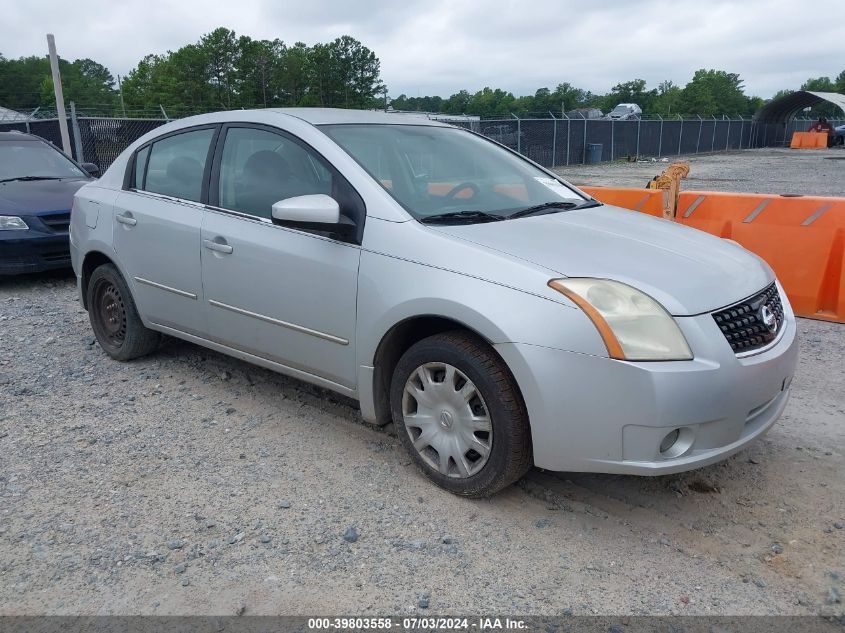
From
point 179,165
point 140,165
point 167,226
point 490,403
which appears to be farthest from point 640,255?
point 140,165

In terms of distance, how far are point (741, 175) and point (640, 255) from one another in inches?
912

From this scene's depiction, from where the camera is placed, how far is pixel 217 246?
154 inches

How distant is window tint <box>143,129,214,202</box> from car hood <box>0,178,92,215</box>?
11.5 ft

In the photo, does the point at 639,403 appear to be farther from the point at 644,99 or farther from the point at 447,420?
the point at 644,99

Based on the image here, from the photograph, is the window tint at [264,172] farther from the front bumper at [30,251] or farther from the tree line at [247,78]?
the tree line at [247,78]

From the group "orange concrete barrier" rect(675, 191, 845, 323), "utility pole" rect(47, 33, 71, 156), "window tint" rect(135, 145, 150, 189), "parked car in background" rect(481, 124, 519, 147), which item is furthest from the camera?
"parked car in background" rect(481, 124, 519, 147)

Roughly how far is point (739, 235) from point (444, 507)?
440cm

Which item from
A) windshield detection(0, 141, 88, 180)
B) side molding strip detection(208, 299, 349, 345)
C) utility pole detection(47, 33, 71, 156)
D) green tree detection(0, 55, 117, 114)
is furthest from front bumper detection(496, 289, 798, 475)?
green tree detection(0, 55, 117, 114)

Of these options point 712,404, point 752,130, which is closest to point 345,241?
point 712,404

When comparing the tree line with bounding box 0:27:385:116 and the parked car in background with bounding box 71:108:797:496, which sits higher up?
the tree line with bounding box 0:27:385:116

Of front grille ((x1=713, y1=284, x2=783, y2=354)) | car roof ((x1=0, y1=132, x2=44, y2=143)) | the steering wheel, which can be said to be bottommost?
front grille ((x1=713, y1=284, x2=783, y2=354))

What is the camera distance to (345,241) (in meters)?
3.36

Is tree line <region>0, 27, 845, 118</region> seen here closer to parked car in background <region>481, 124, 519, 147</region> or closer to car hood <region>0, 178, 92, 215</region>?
parked car in background <region>481, 124, 519, 147</region>

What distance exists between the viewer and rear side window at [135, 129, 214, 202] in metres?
4.23
